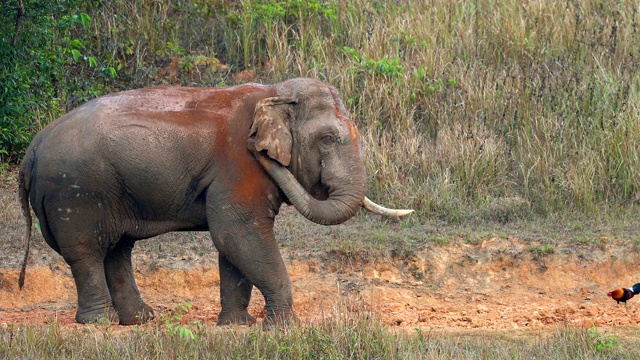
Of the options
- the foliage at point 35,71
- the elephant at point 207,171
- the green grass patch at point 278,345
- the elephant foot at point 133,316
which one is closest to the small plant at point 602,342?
the green grass patch at point 278,345

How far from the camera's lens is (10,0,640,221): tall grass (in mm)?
12039

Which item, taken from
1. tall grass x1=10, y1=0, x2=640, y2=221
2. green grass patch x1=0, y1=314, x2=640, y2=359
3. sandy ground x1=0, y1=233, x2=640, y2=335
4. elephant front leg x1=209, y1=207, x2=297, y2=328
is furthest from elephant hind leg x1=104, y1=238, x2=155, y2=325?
tall grass x1=10, y1=0, x2=640, y2=221

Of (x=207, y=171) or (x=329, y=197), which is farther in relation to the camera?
(x=207, y=171)

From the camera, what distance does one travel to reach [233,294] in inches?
343

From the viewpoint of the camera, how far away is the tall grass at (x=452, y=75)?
12.0 meters

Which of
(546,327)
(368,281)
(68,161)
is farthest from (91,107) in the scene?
(546,327)

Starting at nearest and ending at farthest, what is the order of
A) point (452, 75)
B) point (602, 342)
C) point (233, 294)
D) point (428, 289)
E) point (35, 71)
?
point (602, 342), point (233, 294), point (428, 289), point (35, 71), point (452, 75)

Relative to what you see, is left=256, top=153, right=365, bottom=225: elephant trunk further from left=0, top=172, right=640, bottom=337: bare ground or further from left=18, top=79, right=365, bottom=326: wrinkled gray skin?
left=0, top=172, right=640, bottom=337: bare ground

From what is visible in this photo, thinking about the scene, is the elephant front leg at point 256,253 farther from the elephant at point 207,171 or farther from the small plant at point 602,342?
the small plant at point 602,342

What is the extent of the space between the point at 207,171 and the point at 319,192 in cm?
81

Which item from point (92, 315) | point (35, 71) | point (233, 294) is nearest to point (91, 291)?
point (92, 315)

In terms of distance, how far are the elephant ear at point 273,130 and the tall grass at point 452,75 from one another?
11.9ft

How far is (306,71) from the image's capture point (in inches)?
543

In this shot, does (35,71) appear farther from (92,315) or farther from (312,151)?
(312,151)
